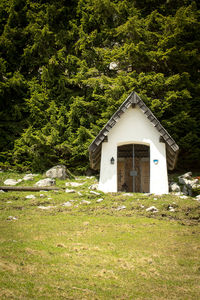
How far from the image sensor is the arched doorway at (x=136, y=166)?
18344 mm

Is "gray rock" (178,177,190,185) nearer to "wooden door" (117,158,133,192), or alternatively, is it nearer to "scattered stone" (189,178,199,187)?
"scattered stone" (189,178,199,187)

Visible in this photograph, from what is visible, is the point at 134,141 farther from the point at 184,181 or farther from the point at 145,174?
the point at 145,174

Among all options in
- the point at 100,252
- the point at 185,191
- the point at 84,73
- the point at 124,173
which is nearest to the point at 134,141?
the point at 185,191

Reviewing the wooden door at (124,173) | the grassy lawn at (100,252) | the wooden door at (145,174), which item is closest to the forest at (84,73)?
the wooden door at (124,173)

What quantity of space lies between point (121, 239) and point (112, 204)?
4216 mm

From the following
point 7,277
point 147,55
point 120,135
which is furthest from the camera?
point 147,55

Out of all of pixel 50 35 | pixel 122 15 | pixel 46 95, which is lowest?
pixel 46 95

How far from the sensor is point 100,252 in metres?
4.96

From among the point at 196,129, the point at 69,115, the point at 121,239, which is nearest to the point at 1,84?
the point at 69,115

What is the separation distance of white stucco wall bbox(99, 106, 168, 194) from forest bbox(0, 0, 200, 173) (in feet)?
15.1

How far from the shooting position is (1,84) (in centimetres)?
1969

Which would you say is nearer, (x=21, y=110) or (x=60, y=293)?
(x=60, y=293)

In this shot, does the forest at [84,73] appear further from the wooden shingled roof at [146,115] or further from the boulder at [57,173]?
the wooden shingled roof at [146,115]

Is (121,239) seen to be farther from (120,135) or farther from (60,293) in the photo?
(120,135)
